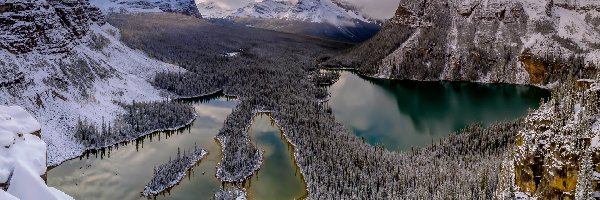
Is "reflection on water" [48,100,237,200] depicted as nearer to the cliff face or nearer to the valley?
the valley

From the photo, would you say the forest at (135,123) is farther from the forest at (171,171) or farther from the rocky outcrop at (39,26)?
the rocky outcrop at (39,26)

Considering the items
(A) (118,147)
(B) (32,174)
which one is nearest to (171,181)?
(A) (118,147)

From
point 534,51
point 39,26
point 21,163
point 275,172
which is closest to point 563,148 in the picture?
point 21,163

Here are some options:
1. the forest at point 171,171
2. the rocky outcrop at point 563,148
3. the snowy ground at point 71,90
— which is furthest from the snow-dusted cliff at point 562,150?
the snowy ground at point 71,90

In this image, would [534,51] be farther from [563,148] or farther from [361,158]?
[563,148]

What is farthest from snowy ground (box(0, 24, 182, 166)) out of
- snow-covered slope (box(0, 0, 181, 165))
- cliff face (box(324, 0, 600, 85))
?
cliff face (box(324, 0, 600, 85))

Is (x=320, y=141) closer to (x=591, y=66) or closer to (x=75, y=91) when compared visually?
(x=75, y=91)
